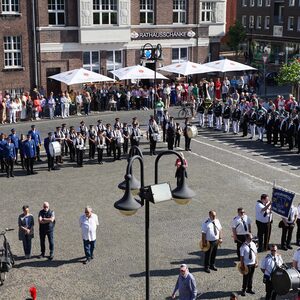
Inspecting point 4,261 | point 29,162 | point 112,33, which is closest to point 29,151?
point 29,162

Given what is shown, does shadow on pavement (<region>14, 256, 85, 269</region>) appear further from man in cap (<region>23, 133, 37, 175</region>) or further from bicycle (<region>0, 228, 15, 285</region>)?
man in cap (<region>23, 133, 37, 175</region>)

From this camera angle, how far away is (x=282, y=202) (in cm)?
1606

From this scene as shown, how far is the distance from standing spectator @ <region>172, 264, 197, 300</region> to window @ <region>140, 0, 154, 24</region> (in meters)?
32.5

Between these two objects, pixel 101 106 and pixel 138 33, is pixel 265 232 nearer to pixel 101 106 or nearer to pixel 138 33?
pixel 101 106

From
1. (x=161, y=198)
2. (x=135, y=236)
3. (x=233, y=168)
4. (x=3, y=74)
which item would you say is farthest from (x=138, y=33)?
(x=161, y=198)

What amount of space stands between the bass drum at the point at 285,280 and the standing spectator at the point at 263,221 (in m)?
4.34

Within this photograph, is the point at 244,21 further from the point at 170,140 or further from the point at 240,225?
the point at 240,225

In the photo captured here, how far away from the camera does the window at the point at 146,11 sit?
4284 cm

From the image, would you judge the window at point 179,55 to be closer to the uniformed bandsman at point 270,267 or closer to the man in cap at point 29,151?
the man in cap at point 29,151

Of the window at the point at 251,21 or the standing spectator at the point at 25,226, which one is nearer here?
the standing spectator at the point at 25,226

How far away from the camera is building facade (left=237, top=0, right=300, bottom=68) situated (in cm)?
6620

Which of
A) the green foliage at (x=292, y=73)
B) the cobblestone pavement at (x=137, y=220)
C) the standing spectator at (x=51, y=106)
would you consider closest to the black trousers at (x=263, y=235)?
the cobblestone pavement at (x=137, y=220)

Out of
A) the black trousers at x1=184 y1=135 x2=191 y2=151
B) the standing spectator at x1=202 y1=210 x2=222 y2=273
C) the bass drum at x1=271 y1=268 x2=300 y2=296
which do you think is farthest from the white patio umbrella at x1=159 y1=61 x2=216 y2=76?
the bass drum at x1=271 y1=268 x2=300 y2=296

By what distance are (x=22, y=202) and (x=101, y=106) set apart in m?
17.2
